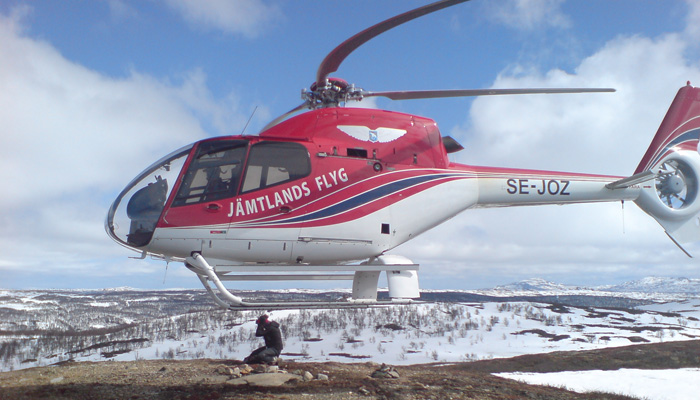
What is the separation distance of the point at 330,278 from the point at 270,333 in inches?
263

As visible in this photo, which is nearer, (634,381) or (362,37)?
(362,37)

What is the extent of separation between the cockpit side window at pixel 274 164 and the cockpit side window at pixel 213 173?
0.21 meters

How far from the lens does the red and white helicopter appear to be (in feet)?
26.2

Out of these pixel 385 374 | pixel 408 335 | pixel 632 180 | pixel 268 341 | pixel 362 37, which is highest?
pixel 362 37

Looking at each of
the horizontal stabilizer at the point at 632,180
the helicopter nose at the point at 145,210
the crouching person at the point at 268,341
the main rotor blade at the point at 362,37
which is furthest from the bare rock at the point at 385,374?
the main rotor blade at the point at 362,37

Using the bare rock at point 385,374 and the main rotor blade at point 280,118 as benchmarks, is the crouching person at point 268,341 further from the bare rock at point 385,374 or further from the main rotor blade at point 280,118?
the main rotor blade at point 280,118

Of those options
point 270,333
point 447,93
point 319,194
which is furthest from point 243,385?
point 447,93

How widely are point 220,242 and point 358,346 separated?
70.3 m

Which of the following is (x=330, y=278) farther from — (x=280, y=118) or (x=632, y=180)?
(x=632, y=180)

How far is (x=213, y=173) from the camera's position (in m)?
8.14

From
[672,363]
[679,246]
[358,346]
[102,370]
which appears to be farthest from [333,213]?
[358,346]

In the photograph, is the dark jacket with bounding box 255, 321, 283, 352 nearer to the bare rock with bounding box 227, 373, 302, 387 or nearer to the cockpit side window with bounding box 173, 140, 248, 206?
the bare rock with bounding box 227, 373, 302, 387

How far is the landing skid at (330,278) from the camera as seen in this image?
7.83 meters

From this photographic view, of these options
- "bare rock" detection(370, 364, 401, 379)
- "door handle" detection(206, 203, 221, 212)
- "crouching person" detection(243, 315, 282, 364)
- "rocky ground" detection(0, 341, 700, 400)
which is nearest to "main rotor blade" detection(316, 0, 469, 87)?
"door handle" detection(206, 203, 221, 212)
